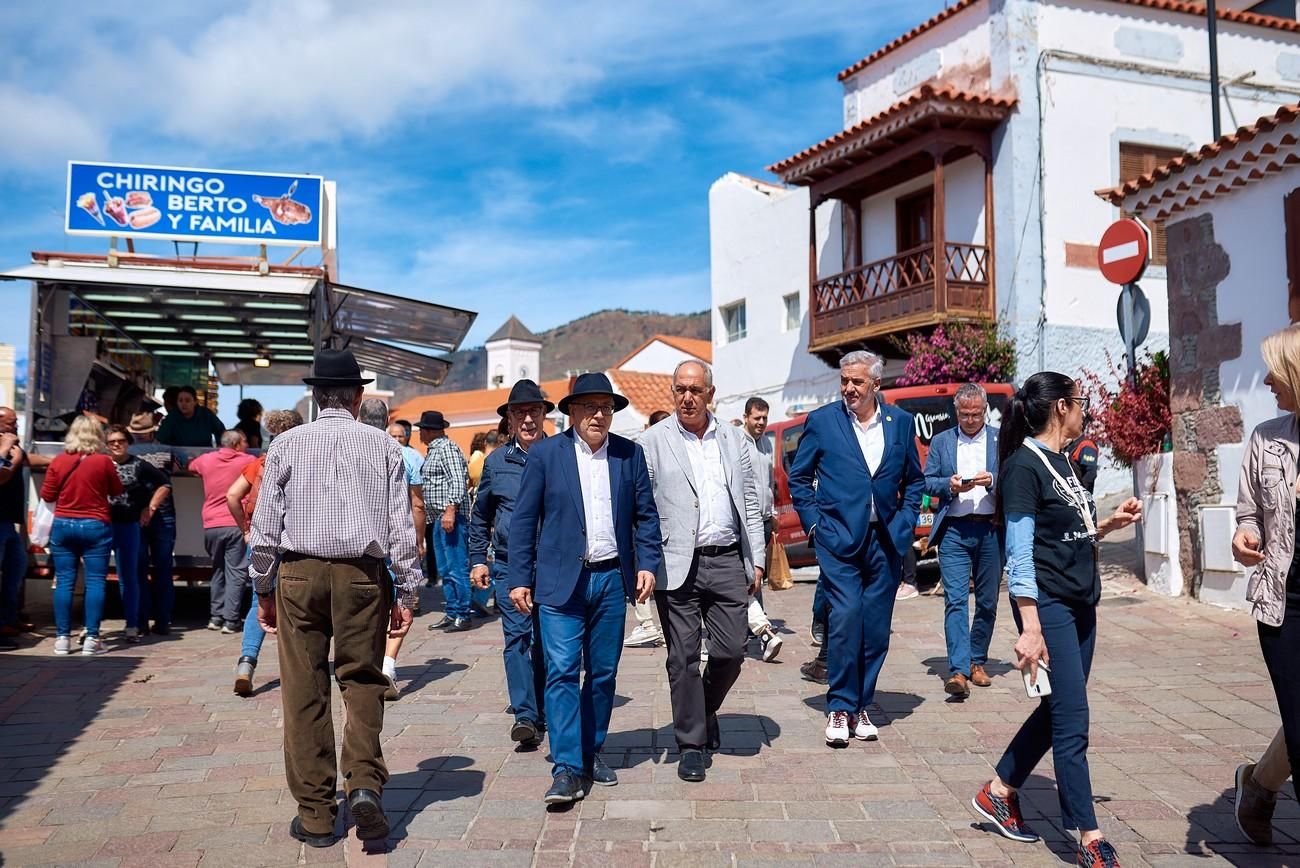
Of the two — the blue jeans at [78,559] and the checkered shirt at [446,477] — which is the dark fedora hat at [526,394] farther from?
the blue jeans at [78,559]

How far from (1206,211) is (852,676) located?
267 inches

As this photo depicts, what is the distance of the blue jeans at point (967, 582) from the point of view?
22.7ft

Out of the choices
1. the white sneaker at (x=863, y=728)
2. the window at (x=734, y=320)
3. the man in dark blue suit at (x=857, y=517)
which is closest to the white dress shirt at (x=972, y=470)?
the man in dark blue suit at (x=857, y=517)

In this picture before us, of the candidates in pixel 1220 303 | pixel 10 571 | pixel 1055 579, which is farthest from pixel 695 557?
pixel 1220 303

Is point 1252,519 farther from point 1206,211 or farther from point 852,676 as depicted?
point 1206,211

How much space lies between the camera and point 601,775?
4973 millimetres

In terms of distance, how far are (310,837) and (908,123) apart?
56.4 ft

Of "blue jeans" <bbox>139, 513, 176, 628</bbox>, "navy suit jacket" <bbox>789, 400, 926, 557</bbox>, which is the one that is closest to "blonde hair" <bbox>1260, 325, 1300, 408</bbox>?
"navy suit jacket" <bbox>789, 400, 926, 557</bbox>

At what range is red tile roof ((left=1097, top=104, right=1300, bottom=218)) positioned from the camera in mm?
9211

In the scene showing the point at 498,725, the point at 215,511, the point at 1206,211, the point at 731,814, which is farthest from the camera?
the point at 1206,211

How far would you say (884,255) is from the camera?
21938mm

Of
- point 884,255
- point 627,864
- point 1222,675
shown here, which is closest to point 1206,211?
point 1222,675

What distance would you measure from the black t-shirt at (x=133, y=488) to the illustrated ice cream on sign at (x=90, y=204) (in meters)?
3.34

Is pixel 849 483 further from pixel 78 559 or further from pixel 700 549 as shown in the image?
pixel 78 559
